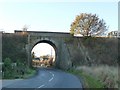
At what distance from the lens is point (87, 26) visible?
6159 cm

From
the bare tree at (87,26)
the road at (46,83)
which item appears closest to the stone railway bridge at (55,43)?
the bare tree at (87,26)

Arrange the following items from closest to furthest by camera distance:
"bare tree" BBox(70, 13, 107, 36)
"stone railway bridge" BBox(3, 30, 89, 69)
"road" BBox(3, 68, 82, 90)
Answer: "road" BBox(3, 68, 82, 90) → "stone railway bridge" BBox(3, 30, 89, 69) → "bare tree" BBox(70, 13, 107, 36)

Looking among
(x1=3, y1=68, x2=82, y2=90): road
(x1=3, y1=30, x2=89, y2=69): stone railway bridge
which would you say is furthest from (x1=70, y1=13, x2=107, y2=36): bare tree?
(x1=3, y1=68, x2=82, y2=90): road

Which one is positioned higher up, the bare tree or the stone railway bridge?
the bare tree

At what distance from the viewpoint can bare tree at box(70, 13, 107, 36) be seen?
61.5 meters

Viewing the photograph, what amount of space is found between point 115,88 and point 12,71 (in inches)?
745

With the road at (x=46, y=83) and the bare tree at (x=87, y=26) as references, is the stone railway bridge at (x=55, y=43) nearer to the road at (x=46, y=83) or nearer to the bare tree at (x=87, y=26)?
the bare tree at (x=87, y=26)

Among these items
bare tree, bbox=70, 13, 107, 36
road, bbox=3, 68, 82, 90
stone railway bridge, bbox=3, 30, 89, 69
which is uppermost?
bare tree, bbox=70, 13, 107, 36

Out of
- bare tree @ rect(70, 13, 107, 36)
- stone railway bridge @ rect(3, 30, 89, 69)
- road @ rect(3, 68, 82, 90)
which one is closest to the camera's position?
road @ rect(3, 68, 82, 90)

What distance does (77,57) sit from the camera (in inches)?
2287

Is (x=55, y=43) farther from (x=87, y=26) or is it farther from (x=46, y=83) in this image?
(x=46, y=83)

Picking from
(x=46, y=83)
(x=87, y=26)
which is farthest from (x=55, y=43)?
(x=46, y=83)

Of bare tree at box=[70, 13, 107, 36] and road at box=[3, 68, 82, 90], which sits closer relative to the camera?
road at box=[3, 68, 82, 90]

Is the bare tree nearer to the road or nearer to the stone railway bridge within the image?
the stone railway bridge
